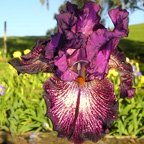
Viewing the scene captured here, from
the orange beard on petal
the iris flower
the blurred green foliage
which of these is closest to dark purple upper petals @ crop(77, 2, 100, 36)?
the iris flower

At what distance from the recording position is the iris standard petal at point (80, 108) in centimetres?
134

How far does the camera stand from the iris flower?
133cm

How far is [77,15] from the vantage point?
1360 mm

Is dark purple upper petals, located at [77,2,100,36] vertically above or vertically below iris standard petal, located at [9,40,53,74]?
above

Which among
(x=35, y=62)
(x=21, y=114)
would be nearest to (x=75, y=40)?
(x=35, y=62)

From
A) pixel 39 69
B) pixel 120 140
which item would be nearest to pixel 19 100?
pixel 120 140

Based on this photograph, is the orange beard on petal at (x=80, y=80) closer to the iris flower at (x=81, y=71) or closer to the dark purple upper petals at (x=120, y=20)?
the iris flower at (x=81, y=71)

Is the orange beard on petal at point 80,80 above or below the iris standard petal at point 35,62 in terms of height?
below

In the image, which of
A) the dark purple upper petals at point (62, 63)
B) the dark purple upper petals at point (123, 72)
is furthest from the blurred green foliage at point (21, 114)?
the dark purple upper petals at point (62, 63)

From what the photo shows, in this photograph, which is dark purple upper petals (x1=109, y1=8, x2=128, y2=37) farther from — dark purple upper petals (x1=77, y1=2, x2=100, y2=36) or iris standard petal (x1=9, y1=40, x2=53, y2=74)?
iris standard petal (x1=9, y1=40, x2=53, y2=74)

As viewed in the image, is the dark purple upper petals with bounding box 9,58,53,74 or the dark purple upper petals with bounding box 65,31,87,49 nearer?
the dark purple upper petals with bounding box 65,31,87,49

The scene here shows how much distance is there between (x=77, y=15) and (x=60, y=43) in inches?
3.8

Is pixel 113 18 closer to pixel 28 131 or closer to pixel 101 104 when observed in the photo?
pixel 101 104

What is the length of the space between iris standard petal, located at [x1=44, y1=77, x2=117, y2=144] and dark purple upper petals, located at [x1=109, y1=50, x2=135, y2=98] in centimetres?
8
